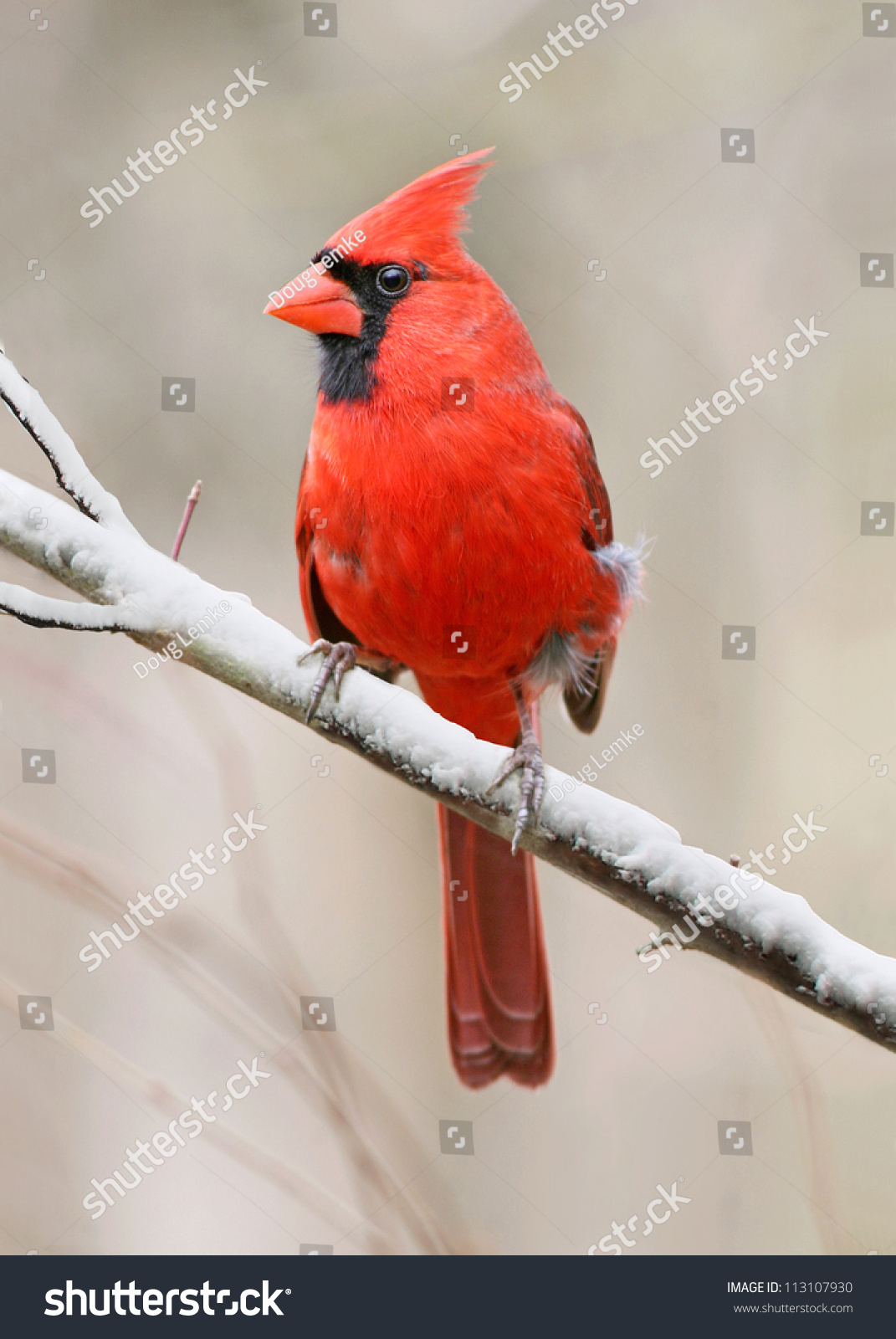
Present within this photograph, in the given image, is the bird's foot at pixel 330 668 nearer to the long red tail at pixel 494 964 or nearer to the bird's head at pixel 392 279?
the bird's head at pixel 392 279

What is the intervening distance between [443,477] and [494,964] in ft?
3.01

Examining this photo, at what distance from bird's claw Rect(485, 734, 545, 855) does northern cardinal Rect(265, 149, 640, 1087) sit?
0.34 metres

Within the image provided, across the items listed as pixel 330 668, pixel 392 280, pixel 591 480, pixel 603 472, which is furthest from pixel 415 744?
pixel 603 472

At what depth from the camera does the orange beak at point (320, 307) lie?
168cm

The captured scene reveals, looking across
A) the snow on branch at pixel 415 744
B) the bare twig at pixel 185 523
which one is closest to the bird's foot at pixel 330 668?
the snow on branch at pixel 415 744

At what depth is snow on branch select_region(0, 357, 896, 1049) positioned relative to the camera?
4.04 feet

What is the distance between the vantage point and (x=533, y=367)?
5.90 feet

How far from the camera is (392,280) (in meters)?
1.69

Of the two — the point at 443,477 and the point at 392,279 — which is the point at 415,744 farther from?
the point at 392,279

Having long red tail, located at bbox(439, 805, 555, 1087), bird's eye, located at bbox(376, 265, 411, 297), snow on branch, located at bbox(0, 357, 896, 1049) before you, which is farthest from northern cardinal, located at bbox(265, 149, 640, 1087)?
long red tail, located at bbox(439, 805, 555, 1087)
